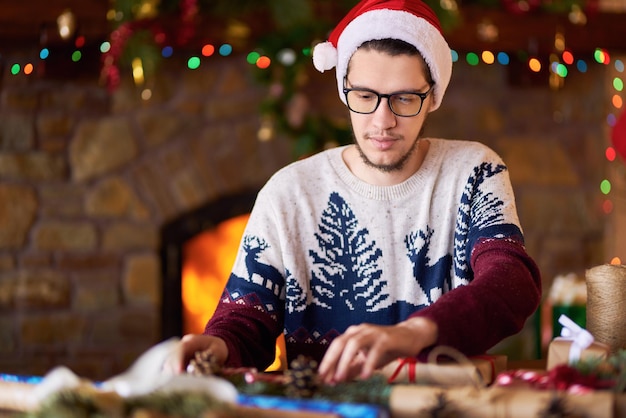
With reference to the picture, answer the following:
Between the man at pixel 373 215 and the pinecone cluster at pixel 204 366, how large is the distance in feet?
0.82

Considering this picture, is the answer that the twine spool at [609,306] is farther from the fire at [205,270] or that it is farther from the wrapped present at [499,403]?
the fire at [205,270]

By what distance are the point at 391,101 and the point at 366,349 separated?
0.56 m

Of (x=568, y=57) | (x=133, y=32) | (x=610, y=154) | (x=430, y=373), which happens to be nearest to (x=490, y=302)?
(x=430, y=373)

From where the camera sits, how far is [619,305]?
4.10 feet

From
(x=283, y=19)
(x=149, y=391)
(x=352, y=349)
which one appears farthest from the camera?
(x=283, y=19)

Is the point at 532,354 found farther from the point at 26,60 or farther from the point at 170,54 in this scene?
the point at 26,60

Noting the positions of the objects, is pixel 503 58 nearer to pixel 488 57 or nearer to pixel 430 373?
pixel 488 57

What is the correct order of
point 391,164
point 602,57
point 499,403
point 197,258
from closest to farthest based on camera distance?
point 499,403, point 391,164, point 197,258, point 602,57

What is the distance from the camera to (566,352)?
1036 mm

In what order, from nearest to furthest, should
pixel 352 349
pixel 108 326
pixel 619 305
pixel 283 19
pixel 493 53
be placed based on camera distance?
pixel 352 349 < pixel 619 305 < pixel 283 19 < pixel 108 326 < pixel 493 53

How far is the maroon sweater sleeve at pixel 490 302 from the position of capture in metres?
1.09

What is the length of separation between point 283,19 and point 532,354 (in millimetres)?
1583

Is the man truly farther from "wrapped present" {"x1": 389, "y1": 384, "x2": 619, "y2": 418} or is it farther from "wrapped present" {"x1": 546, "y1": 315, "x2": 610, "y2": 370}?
"wrapped present" {"x1": 389, "y1": 384, "x2": 619, "y2": 418}

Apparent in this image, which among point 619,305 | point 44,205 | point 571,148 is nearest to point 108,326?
point 44,205
